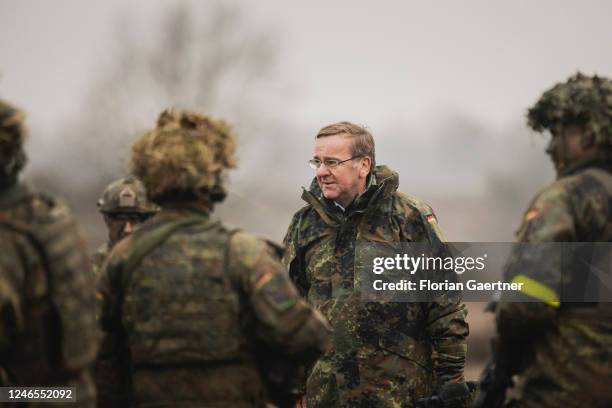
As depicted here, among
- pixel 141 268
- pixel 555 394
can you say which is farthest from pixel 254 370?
pixel 555 394

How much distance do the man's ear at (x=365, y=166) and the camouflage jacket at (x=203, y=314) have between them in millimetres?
2668

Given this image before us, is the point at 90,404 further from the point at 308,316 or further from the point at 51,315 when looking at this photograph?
the point at 308,316

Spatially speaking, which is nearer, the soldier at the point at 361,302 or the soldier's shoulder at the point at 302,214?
the soldier at the point at 361,302

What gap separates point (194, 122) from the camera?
532cm

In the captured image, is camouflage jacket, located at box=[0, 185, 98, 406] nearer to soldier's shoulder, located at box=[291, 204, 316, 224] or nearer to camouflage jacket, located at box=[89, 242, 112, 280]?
soldier's shoulder, located at box=[291, 204, 316, 224]

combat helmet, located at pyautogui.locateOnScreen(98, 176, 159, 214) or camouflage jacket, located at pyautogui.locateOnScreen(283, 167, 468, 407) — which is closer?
camouflage jacket, located at pyautogui.locateOnScreen(283, 167, 468, 407)

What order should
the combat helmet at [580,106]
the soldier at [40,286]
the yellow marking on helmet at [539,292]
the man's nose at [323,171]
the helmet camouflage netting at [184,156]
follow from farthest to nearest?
1. the man's nose at [323,171]
2. the combat helmet at [580,106]
3. the yellow marking on helmet at [539,292]
4. the helmet camouflage netting at [184,156]
5. the soldier at [40,286]

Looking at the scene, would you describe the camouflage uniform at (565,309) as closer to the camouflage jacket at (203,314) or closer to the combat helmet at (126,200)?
the camouflage jacket at (203,314)

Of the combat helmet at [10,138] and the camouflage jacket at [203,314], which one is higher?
the combat helmet at [10,138]

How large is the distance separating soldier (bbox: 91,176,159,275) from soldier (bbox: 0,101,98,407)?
3959 millimetres

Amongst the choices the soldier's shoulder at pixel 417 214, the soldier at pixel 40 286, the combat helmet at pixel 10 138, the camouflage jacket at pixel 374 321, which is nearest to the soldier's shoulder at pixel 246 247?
the soldier at pixel 40 286

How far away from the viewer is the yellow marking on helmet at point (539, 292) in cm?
536

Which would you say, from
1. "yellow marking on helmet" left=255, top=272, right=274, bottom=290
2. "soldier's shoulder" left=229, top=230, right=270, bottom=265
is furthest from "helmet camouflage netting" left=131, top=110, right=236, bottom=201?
"yellow marking on helmet" left=255, top=272, right=274, bottom=290

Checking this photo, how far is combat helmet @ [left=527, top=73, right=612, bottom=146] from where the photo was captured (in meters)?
5.57
